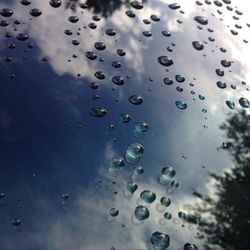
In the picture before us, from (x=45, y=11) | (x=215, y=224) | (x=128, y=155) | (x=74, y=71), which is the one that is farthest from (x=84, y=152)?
(x=45, y=11)

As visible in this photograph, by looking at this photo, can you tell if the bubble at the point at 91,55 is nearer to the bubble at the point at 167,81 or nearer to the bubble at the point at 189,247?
the bubble at the point at 167,81

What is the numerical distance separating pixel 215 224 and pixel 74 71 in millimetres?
1217

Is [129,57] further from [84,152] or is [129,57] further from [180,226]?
[180,226]

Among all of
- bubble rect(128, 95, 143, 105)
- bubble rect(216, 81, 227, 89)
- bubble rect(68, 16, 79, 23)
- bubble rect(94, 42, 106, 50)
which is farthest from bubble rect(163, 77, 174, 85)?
bubble rect(68, 16, 79, 23)

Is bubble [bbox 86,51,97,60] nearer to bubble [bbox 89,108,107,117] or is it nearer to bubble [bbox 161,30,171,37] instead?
bubble [bbox 89,108,107,117]

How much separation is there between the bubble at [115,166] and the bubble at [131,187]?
0.27 ft

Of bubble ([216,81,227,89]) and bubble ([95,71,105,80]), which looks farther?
bubble ([216,81,227,89])

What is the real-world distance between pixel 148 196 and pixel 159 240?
239 mm

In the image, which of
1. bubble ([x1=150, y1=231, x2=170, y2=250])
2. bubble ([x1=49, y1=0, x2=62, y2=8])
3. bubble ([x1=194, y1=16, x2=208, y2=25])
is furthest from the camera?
bubble ([x1=194, y1=16, x2=208, y2=25])

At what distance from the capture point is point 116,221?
200 centimetres

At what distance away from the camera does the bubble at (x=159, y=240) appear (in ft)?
6.52

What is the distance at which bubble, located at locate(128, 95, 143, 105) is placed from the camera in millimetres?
2538

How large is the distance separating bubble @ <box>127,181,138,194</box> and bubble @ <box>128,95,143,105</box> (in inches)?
22.3

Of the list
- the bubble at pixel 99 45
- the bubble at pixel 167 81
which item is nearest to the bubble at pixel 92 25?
the bubble at pixel 99 45
